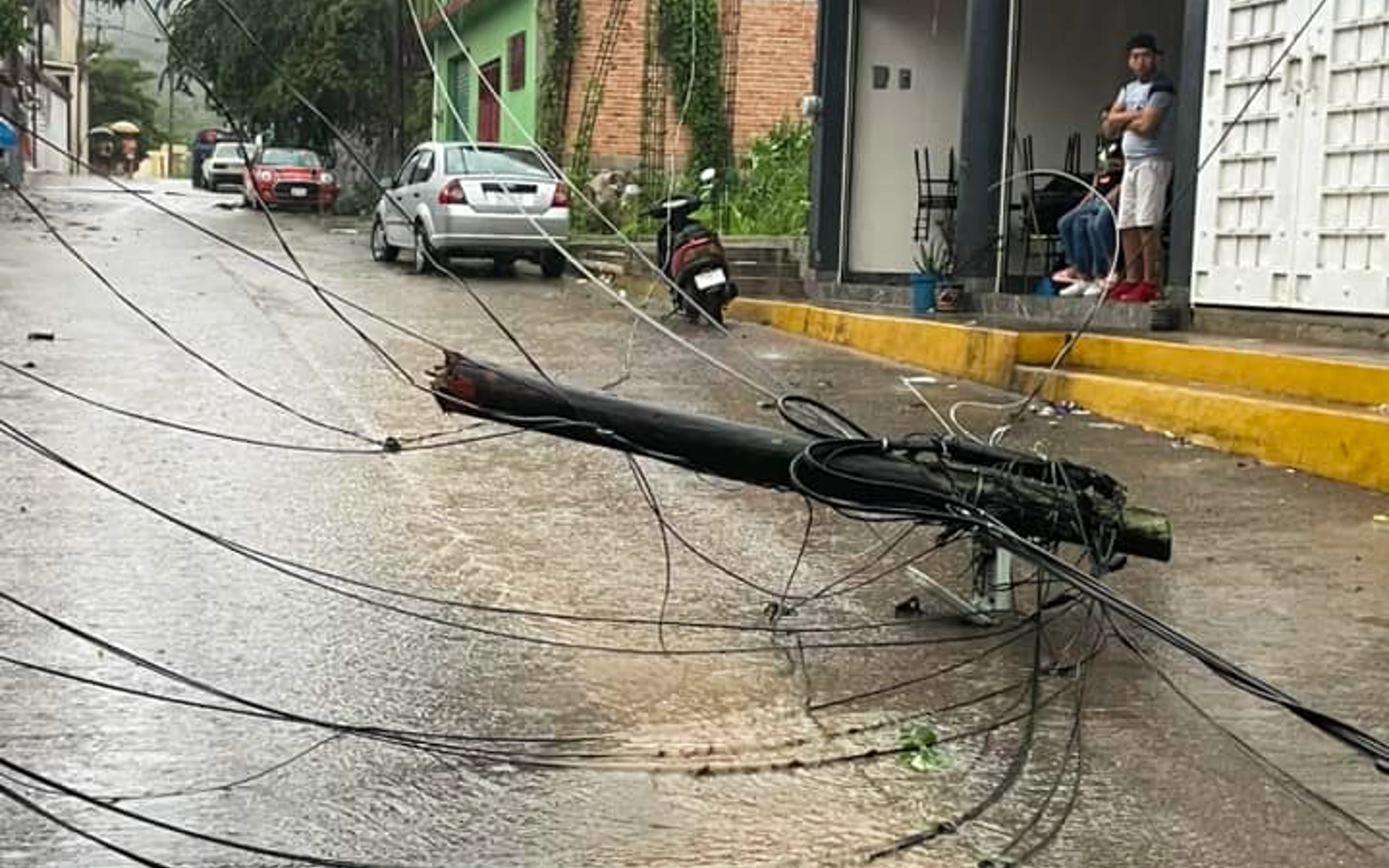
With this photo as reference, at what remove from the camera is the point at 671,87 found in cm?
2550

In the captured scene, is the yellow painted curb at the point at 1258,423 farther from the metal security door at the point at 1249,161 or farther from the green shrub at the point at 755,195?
the green shrub at the point at 755,195

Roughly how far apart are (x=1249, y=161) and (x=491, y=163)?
35.4 ft

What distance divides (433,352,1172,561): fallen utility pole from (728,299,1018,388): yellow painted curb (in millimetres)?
5606

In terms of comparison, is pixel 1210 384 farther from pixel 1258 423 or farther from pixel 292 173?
pixel 292 173

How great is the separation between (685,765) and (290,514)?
115 inches

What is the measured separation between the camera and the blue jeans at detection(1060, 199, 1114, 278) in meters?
11.7

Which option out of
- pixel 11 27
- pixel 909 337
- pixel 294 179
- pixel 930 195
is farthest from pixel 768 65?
pixel 909 337

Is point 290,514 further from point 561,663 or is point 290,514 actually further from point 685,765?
point 685,765

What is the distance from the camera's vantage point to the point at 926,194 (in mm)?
15523

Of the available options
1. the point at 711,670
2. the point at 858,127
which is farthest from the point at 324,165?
the point at 711,670

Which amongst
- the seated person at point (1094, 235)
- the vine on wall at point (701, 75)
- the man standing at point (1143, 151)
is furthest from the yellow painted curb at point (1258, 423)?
the vine on wall at point (701, 75)

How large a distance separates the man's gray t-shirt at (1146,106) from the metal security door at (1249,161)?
278 mm

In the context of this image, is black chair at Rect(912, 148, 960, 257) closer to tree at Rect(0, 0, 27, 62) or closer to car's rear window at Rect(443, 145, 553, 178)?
car's rear window at Rect(443, 145, 553, 178)

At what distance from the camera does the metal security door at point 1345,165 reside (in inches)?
356
